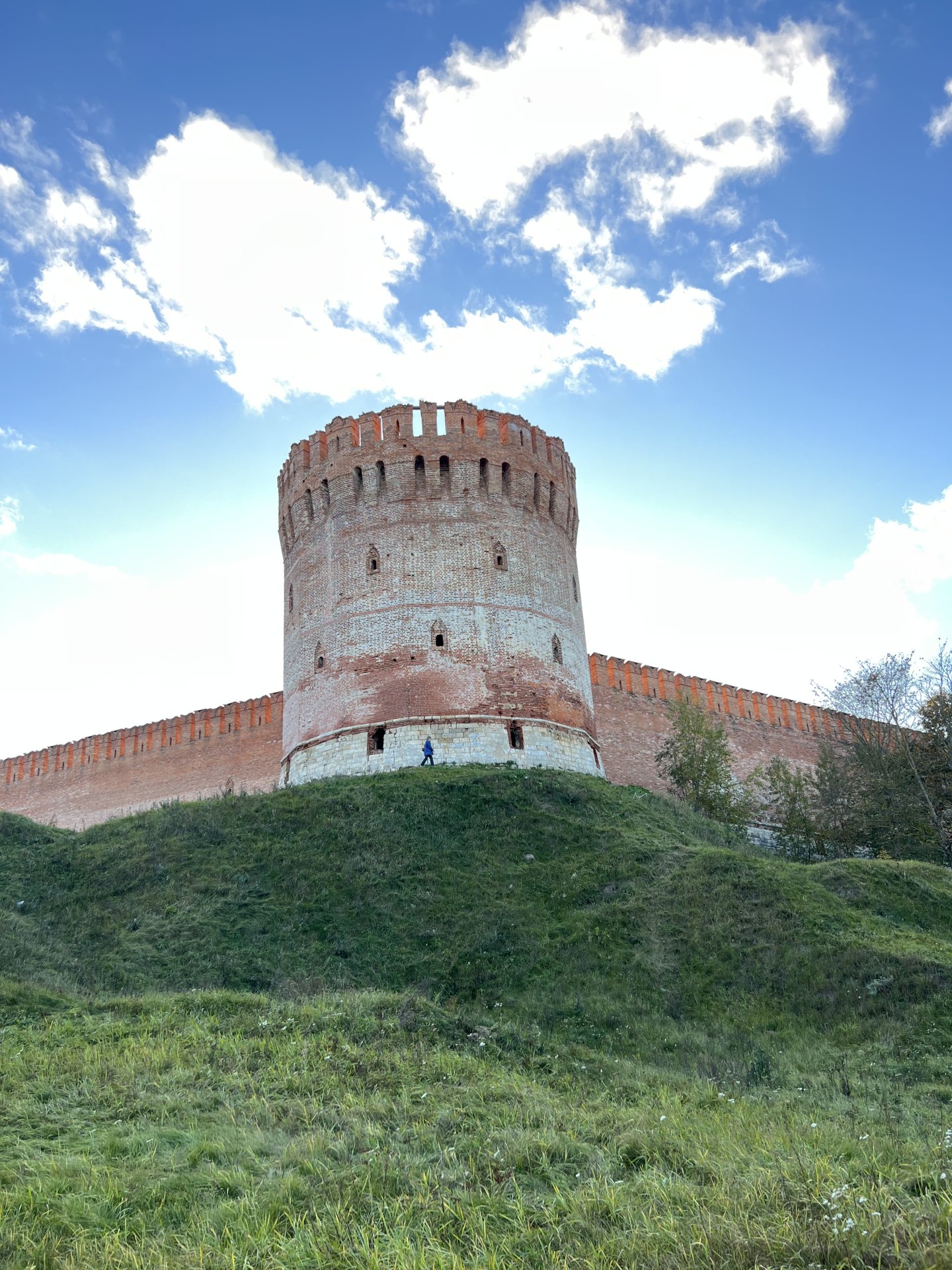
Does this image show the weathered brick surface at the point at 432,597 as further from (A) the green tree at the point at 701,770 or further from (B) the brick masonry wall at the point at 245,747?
(B) the brick masonry wall at the point at 245,747

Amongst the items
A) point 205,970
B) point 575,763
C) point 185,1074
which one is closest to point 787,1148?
point 185,1074

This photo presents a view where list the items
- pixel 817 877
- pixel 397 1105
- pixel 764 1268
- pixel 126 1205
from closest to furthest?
pixel 764 1268 < pixel 126 1205 < pixel 397 1105 < pixel 817 877

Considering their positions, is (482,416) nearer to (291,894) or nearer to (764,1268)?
(291,894)

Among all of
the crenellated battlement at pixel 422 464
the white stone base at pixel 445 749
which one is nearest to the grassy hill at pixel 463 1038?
the white stone base at pixel 445 749

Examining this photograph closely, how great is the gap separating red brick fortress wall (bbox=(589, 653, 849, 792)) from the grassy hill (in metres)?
7.17

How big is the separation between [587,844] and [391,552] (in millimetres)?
8108

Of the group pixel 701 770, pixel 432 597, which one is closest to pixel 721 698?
pixel 701 770

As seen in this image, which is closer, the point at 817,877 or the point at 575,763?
the point at 817,877

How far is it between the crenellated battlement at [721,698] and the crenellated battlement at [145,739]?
31.3 feet

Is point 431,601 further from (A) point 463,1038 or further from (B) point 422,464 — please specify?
(A) point 463,1038

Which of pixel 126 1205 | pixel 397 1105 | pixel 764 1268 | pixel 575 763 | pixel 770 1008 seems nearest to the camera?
pixel 764 1268

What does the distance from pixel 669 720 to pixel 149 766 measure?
15445 millimetres

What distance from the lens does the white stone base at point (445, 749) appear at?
19.0 metres

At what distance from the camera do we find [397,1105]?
6.59 m
